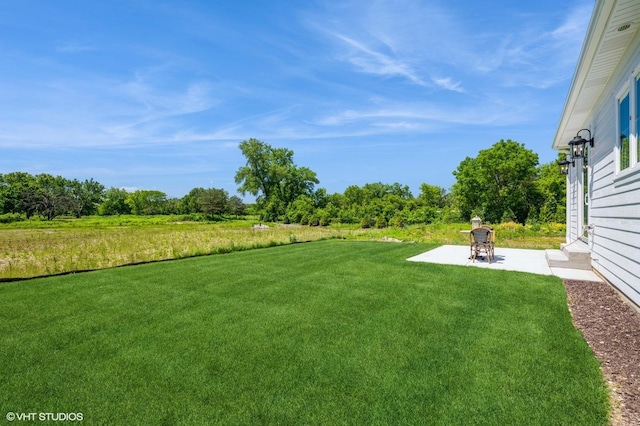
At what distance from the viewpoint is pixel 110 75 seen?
28.8 feet

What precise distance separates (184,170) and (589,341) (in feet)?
121

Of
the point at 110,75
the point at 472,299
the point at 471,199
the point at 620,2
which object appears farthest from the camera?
the point at 471,199

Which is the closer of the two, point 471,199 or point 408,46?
point 408,46

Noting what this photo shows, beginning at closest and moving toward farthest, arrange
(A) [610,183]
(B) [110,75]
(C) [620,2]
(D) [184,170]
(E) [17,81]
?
1. (C) [620,2]
2. (A) [610,183]
3. (E) [17,81]
4. (B) [110,75]
5. (D) [184,170]

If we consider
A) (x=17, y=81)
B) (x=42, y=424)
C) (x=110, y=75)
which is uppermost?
(x=110, y=75)

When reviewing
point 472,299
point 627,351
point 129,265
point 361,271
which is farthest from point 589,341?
point 129,265

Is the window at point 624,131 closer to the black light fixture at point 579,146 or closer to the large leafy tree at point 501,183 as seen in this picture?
the black light fixture at point 579,146

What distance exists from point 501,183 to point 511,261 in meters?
21.5

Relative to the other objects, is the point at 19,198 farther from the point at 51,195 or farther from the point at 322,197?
A: the point at 322,197

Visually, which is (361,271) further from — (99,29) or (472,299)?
(99,29)

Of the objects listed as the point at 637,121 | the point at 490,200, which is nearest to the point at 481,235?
the point at 637,121

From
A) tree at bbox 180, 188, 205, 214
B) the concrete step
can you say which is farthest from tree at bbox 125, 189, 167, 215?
the concrete step

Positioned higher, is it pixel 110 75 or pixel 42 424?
Result: pixel 110 75

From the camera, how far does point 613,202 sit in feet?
14.5
